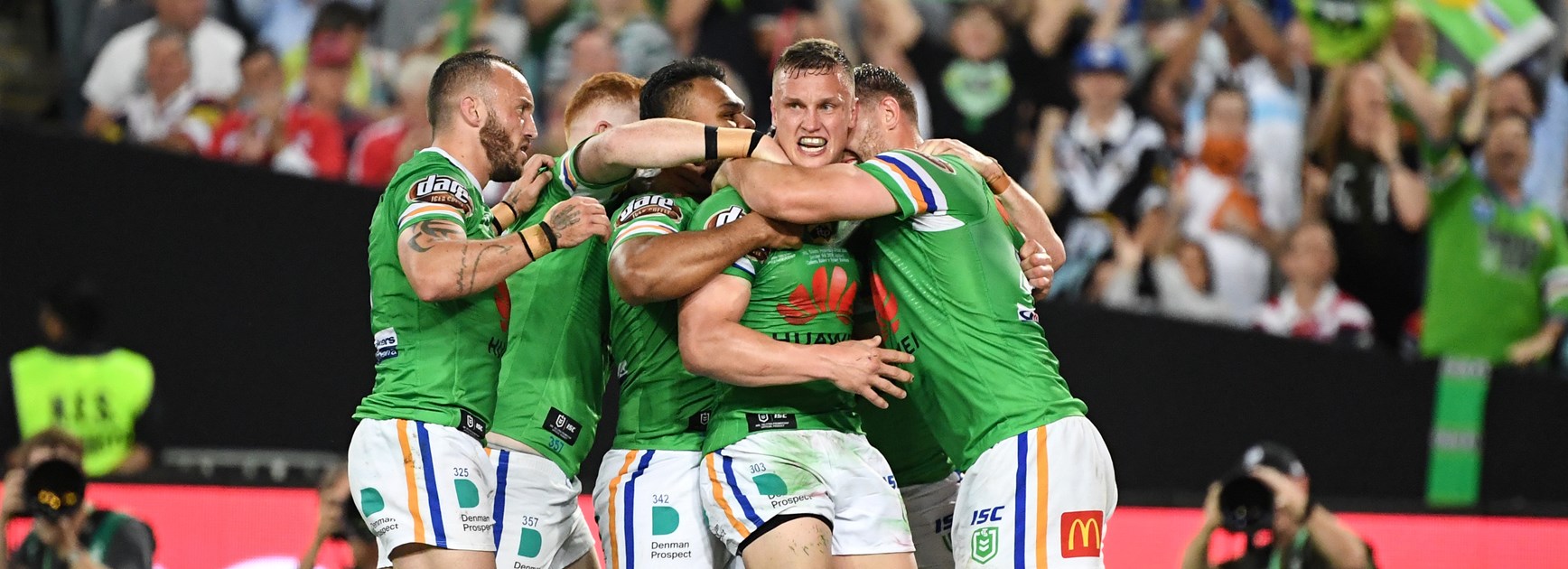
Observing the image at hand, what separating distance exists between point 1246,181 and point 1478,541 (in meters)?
3.43

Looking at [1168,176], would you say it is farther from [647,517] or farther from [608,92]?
[647,517]

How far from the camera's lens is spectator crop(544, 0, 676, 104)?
449 inches

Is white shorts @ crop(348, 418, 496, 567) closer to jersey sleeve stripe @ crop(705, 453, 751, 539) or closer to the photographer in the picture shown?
jersey sleeve stripe @ crop(705, 453, 751, 539)

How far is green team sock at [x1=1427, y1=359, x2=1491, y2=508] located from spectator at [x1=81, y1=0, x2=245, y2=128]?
24.3 ft

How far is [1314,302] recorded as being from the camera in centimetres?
1141

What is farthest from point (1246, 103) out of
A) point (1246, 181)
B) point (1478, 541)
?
point (1478, 541)

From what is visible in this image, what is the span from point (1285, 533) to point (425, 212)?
14.3 ft

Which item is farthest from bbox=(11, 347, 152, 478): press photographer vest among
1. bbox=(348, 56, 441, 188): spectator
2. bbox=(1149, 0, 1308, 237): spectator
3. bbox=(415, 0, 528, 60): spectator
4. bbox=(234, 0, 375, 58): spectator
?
bbox=(1149, 0, 1308, 237): spectator

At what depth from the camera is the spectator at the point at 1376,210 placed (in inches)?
459

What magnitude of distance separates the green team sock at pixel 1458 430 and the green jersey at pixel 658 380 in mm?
5703

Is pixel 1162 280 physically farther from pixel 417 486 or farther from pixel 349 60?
pixel 417 486

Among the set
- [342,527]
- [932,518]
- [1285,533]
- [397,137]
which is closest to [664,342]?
[932,518]

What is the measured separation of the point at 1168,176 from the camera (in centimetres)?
1191

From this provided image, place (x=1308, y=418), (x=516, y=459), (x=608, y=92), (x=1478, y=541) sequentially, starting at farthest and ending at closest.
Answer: (x=1308, y=418) < (x=1478, y=541) < (x=608, y=92) < (x=516, y=459)
